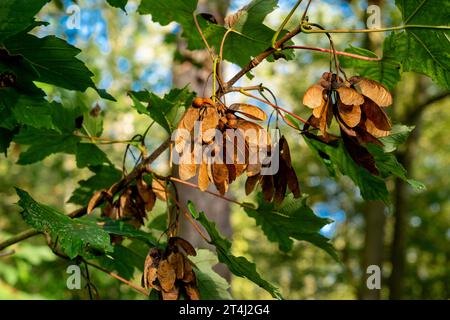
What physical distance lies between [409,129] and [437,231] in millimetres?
9376

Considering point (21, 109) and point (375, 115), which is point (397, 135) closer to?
point (375, 115)

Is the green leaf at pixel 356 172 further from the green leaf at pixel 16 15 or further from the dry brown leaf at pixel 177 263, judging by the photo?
the green leaf at pixel 16 15

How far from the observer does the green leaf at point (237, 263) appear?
3.34 ft

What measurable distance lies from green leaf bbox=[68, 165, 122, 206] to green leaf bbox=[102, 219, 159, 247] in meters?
0.38

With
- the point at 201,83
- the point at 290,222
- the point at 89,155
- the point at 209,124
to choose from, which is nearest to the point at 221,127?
the point at 209,124

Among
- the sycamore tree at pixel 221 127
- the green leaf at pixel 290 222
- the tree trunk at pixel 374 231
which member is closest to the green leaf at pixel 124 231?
the sycamore tree at pixel 221 127

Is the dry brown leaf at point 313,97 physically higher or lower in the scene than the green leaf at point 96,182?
lower

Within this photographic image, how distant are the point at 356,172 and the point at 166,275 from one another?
1.47 ft

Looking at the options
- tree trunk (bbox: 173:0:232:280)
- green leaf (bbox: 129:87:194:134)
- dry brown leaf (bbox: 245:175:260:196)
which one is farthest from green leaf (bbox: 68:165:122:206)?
tree trunk (bbox: 173:0:232:280)

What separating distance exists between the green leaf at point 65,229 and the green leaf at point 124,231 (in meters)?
0.06

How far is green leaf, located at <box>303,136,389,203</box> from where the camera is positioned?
1125mm

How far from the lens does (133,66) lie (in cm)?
1175
